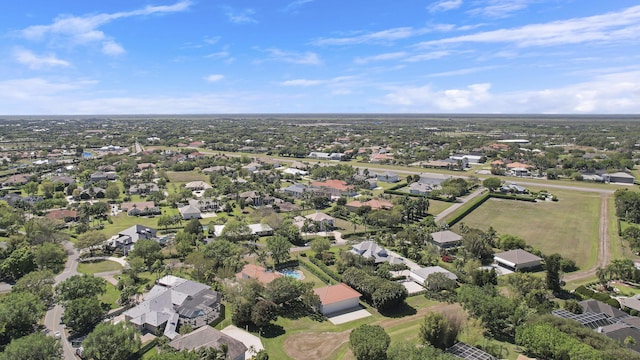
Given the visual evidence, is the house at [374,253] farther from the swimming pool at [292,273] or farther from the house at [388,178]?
the house at [388,178]

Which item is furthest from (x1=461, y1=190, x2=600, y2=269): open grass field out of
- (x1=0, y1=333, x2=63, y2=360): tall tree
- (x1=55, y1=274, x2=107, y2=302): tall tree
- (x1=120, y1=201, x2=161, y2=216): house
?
(x1=120, y1=201, x2=161, y2=216): house

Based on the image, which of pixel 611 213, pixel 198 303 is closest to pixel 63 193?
pixel 198 303

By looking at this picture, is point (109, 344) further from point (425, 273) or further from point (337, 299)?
point (425, 273)

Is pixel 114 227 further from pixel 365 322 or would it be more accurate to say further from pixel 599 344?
pixel 599 344

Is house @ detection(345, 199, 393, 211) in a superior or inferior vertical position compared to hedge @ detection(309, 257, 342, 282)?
superior

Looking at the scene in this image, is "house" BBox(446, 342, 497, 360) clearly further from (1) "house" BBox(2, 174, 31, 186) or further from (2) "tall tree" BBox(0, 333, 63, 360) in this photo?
(1) "house" BBox(2, 174, 31, 186)

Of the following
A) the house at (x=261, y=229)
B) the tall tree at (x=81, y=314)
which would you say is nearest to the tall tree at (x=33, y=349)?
the tall tree at (x=81, y=314)
